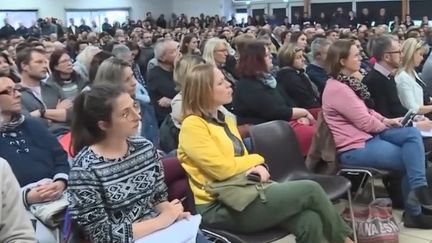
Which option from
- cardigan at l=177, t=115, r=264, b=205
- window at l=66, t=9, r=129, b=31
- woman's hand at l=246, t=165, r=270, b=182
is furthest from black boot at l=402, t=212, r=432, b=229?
window at l=66, t=9, r=129, b=31

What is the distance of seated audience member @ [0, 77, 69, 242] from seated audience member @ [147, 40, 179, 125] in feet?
7.06

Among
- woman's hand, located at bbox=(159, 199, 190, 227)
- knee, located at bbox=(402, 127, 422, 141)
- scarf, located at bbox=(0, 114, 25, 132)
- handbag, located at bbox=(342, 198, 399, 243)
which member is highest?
scarf, located at bbox=(0, 114, 25, 132)

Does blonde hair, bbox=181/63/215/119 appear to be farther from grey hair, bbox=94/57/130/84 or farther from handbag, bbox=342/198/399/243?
handbag, bbox=342/198/399/243

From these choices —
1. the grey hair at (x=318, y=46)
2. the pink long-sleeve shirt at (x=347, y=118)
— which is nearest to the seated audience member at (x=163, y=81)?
the grey hair at (x=318, y=46)

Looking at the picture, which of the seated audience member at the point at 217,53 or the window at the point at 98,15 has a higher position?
the seated audience member at the point at 217,53

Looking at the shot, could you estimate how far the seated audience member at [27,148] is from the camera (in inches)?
95.4

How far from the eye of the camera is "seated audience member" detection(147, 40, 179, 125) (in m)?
4.76

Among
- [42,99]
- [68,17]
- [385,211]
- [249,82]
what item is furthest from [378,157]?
[68,17]

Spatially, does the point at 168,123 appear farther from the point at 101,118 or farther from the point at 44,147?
the point at 101,118

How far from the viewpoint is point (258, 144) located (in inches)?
121

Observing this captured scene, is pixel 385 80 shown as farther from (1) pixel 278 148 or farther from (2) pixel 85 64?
(2) pixel 85 64

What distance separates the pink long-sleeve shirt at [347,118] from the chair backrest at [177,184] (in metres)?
1.45

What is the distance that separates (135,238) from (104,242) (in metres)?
0.11

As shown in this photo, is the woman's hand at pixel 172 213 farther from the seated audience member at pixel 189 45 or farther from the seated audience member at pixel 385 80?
the seated audience member at pixel 189 45
